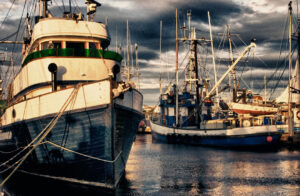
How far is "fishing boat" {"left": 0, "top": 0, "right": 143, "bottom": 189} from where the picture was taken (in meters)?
14.3

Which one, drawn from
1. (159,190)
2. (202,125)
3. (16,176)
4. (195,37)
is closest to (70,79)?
(159,190)

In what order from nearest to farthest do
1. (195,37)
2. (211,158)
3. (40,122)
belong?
1. (40,122)
2. (211,158)
3. (195,37)

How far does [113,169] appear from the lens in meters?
14.5

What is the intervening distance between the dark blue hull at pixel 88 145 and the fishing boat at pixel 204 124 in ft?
80.4

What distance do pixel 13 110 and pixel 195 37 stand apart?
35740mm

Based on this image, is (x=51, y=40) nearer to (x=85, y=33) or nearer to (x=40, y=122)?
(x=85, y=33)

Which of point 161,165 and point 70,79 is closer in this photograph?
point 70,79

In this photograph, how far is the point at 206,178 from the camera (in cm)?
2041

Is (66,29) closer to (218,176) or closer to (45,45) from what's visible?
(45,45)

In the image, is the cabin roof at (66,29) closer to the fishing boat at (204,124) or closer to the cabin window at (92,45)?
the cabin window at (92,45)

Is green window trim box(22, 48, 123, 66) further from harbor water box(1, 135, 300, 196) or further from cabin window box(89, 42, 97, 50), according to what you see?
harbor water box(1, 135, 300, 196)

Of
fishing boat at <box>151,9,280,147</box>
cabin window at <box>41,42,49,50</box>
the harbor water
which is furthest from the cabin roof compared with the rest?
fishing boat at <box>151,9,280,147</box>

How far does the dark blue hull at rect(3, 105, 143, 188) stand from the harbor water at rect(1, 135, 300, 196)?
76 centimetres

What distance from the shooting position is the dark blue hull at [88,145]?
14.2 meters
